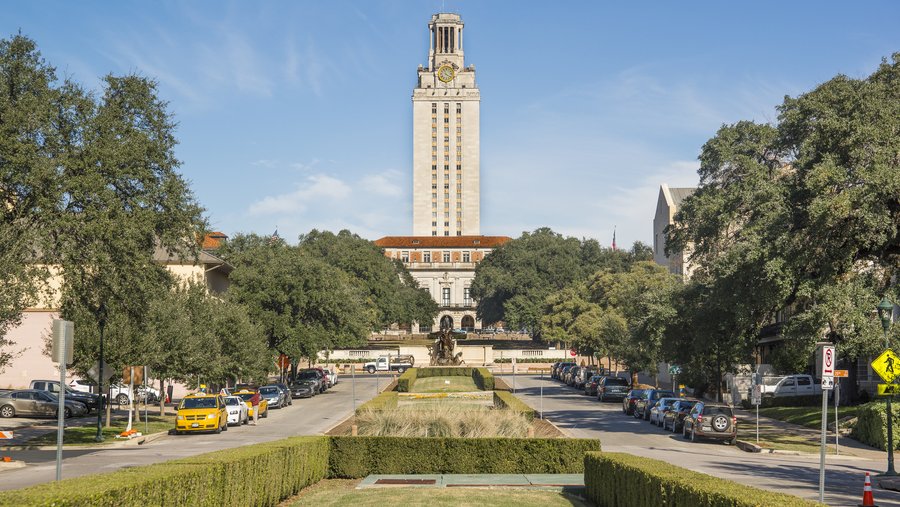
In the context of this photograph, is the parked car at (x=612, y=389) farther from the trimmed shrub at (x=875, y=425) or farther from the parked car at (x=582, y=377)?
the trimmed shrub at (x=875, y=425)

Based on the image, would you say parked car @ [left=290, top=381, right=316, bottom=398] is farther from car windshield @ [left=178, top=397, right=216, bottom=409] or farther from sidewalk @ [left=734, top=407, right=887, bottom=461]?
sidewalk @ [left=734, top=407, right=887, bottom=461]

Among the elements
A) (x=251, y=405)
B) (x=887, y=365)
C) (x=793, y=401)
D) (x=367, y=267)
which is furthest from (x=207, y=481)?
(x=367, y=267)

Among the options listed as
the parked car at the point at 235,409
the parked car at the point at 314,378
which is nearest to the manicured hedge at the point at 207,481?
the parked car at the point at 235,409

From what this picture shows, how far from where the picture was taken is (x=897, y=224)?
3234 cm

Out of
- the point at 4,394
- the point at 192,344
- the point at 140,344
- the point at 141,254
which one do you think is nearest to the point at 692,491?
the point at 141,254

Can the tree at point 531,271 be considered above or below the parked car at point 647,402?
above

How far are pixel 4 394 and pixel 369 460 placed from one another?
2997 cm

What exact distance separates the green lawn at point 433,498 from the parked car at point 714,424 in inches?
656

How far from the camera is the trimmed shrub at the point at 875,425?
34419 millimetres

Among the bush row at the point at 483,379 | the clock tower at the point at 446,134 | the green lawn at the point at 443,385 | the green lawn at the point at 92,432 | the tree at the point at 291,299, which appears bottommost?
the green lawn at the point at 92,432

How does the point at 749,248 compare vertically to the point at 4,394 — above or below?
above

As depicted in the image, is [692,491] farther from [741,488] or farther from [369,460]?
[369,460]

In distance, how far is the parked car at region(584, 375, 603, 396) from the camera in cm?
6725

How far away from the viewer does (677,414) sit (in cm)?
4159
